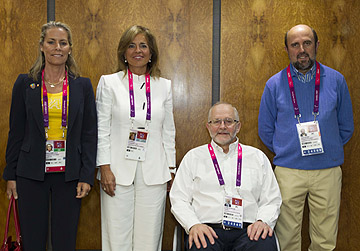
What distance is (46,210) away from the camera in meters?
2.33

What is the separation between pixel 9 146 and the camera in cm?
237

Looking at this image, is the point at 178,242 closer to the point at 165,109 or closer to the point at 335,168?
the point at 165,109

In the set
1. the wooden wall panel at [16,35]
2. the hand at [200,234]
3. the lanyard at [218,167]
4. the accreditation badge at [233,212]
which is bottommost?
the hand at [200,234]

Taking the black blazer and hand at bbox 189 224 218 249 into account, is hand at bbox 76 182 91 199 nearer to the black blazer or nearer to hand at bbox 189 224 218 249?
the black blazer

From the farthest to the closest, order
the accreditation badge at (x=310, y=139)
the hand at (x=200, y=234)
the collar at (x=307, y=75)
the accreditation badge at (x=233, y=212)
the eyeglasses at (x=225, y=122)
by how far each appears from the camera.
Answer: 1. the collar at (x=307, y=75)
2. the accreditation badge at (x=310, y=139)
3. the eyeglasses at (x=225, y=122)
4. the accreditation badge at (x=233, y=212)
5. the hand at (x=200, y=234)

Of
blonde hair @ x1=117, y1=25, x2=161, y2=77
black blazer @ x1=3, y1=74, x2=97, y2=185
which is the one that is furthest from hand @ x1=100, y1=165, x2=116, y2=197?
blonde hair @ x1=117, y1=25, x2=161, y2=77

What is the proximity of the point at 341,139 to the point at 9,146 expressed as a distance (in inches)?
98.7

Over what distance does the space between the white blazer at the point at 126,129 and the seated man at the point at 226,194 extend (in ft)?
0.76

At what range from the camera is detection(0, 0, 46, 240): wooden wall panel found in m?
3.26

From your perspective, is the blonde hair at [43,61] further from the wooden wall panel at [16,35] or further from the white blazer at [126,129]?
the wooden wall panel at [16,35]

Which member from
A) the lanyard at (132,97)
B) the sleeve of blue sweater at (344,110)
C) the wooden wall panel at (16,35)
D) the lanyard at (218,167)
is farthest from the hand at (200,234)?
the wooden wall panel at (16,35)

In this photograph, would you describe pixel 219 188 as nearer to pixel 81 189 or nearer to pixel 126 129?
pixel 126 129

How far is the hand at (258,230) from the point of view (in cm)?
216

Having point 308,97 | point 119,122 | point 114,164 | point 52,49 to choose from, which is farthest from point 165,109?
point 308,97
